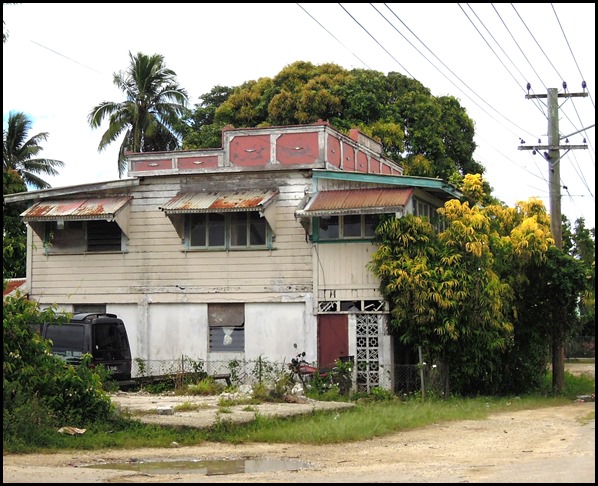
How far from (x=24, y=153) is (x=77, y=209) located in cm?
2261

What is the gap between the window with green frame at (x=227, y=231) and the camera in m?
25.8

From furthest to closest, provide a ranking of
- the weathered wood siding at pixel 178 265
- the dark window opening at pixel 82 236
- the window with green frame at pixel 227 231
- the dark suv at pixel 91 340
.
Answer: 1. the dark window opening at pixel 82 236
2. the window with green frame at pixel 227 231
3. the weathered wood siding at pixel 178 265
4. the dark suv at pixel 91 340

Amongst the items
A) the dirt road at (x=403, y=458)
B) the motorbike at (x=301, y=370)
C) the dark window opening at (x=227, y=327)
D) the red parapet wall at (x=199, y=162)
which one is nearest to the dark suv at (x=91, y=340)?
the dark window opening at (x=227, y=327)

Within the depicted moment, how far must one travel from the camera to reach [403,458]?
13.9m

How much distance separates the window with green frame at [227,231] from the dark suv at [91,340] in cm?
440

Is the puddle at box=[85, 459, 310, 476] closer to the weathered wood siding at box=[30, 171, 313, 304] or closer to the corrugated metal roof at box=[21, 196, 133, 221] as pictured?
the weathered wood siding at box=[30, 171, 313, 304]

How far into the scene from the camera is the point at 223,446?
15305mm

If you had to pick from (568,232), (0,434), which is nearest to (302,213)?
(0,434)

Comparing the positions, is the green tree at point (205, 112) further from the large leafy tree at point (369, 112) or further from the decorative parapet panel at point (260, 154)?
the decorative parapet panel at point (260, 154)

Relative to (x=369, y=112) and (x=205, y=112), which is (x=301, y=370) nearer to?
(x=369, y=112)

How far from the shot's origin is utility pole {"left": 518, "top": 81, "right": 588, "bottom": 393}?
27203 millimetres

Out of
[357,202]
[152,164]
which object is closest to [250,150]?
[152,164]

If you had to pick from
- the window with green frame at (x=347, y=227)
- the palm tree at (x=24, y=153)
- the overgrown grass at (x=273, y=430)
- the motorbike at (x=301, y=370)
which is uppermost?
the palm tree at (x=24, y=153)

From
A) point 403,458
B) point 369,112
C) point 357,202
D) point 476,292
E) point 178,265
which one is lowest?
point 403,458
